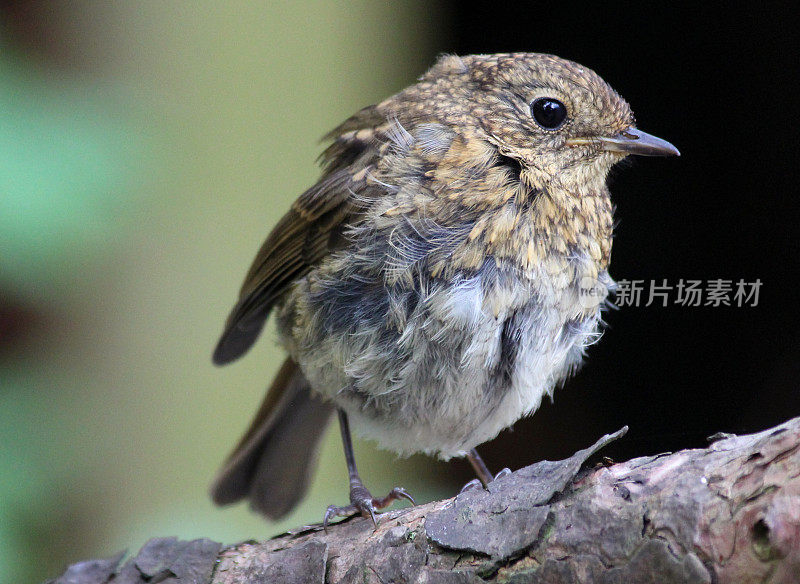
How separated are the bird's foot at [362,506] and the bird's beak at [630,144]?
40.9 inches

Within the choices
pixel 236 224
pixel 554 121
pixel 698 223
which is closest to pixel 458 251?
pixel 554 121

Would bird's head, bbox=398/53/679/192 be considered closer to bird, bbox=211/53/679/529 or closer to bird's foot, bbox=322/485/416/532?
bird, bbox=211/53/679/529

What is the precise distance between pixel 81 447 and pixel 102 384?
444 millimetres

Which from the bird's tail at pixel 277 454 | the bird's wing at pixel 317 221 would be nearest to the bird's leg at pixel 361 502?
the bird's tail at pixel 277 454

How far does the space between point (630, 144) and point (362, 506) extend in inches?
45.9

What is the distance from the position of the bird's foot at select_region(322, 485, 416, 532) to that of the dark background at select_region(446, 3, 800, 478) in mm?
1372

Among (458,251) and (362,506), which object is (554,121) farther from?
(362,506)

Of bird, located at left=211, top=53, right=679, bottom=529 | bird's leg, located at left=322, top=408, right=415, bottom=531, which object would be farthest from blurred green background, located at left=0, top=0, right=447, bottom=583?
bird, located at left=211, top=53, right=679, bottom=529

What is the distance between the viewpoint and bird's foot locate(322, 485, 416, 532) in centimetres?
194

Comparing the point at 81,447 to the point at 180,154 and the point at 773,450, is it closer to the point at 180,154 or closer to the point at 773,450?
the point at 180,154

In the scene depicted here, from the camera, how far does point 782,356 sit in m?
3.21

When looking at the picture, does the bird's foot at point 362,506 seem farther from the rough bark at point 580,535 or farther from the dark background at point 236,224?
the dark background at point 236,224

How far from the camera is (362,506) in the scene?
1975mm

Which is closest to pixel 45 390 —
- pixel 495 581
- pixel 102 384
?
pixel 102 384
